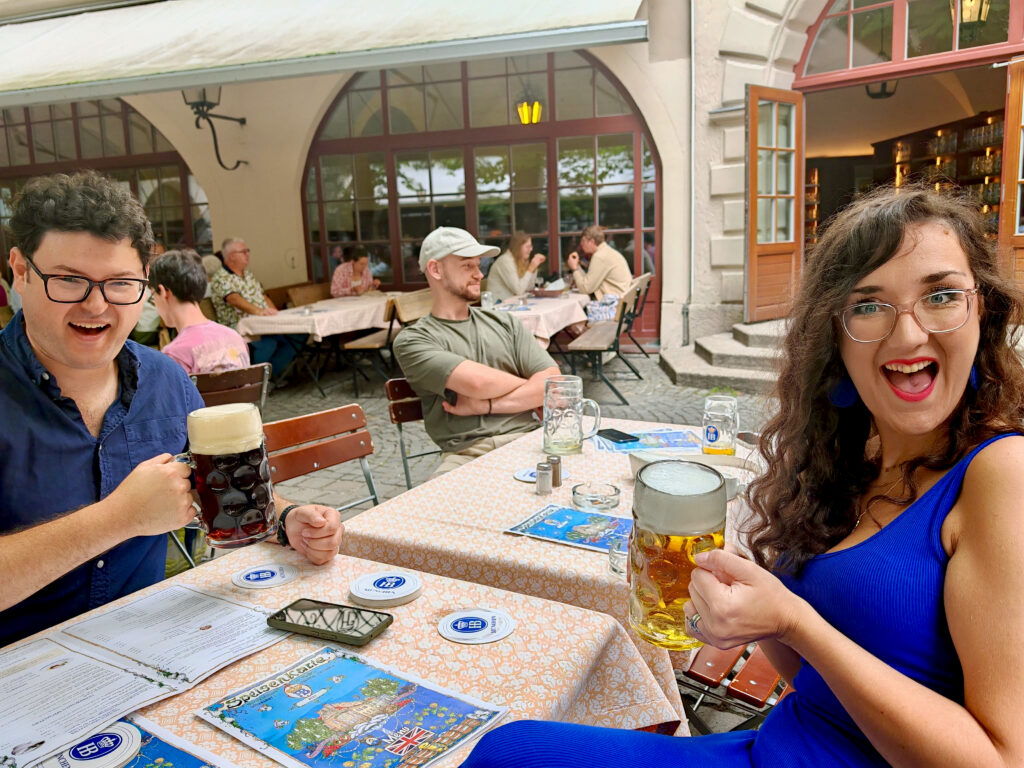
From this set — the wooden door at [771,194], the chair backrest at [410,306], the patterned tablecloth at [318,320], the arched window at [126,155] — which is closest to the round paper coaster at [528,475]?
the patterned tablecloth at [318,320]

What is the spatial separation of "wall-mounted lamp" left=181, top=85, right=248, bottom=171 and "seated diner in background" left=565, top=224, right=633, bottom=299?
536 centimetres

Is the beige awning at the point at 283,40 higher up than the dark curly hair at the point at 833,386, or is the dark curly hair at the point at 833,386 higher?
the beige awning at the point at 283,40

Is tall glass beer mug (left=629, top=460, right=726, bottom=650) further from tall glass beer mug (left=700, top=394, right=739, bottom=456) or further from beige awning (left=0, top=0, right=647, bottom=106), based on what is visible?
beige awning (left=0, top=0, right=647, bottom=106)

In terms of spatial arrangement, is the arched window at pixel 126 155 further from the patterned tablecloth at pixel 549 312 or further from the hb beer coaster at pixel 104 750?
the hb beer coaster at pixel 104 750

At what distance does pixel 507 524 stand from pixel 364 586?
1.49 feet

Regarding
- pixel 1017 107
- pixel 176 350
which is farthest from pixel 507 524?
pixel 1017 107

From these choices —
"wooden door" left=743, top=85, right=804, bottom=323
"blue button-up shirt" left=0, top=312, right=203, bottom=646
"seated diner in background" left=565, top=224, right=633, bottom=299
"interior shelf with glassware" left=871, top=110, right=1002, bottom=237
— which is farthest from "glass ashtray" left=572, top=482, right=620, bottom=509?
"interior shelf with glassware" left=871, top=110, right=1002, bottom=237

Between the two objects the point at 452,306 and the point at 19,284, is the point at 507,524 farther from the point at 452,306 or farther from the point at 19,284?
the point at 452,306

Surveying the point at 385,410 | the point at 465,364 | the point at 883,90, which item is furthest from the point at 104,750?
the point at 883,90

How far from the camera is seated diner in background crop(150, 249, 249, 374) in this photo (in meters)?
3.87

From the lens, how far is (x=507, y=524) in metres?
1.78

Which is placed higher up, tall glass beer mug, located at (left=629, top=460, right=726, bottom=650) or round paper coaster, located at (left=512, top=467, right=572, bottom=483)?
tall glass beer mug, located at (left=629, top=460, right=726, bottom=650)

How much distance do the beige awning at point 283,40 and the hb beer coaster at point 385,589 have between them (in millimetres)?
4967

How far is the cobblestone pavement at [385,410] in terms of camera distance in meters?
4.68
